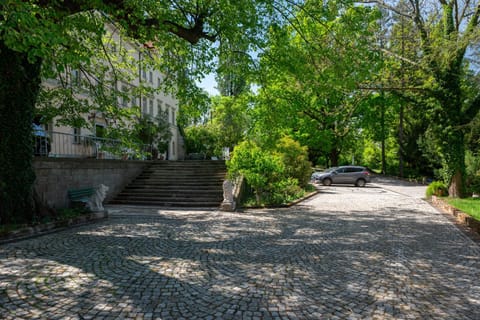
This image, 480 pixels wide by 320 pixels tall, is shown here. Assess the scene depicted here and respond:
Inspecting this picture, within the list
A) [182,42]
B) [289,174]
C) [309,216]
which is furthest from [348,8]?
[289,174]

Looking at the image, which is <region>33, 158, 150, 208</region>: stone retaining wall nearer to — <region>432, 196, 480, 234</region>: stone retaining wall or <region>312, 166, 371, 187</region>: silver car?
<region>432, 196, 480, 234</region>: stone retaining wall

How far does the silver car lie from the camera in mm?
23406

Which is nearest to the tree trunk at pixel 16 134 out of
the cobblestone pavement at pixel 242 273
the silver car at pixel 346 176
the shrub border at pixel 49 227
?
A: the shrub border at pixel 49 227

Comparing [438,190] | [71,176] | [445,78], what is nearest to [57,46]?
[71,176]

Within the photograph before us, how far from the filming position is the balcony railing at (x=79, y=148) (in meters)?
10.2

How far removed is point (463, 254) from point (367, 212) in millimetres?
5093

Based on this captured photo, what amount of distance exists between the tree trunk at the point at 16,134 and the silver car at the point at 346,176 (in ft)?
67.7

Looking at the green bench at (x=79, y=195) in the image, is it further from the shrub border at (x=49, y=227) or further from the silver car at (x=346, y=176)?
the silver car at (x=346, y=176)

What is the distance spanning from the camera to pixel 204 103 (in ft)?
32.4

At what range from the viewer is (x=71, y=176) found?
10.7 meters

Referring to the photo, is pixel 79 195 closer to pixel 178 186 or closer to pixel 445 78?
pixel 178 186

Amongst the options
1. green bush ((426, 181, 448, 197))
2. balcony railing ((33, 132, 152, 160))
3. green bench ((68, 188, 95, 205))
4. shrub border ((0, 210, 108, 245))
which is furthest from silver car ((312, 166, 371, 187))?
shrub border ((0, 210, 108, 245))

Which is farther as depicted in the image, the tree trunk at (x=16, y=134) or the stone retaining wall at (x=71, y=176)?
the stone retaining wall at (x=71, y=176)

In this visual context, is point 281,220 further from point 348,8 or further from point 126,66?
point 126,66
